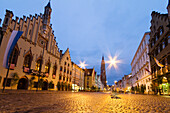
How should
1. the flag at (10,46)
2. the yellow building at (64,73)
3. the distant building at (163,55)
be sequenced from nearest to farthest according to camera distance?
the flag at (10,46)
the distant building at (163,55)
the yellow building at (64,73)

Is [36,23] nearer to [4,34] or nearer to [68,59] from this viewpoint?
[4,34]

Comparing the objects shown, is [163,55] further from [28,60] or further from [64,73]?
[64,73]

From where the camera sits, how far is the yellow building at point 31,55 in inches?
867

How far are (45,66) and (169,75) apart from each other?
1120 inches

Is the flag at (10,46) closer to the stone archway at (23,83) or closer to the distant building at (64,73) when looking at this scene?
the stone archway at (23,83)

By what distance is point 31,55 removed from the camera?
27484 mm

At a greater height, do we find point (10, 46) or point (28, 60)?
point (28, 60)

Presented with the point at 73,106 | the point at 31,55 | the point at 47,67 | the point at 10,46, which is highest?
the point at 31,55

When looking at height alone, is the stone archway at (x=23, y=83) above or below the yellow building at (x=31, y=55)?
below

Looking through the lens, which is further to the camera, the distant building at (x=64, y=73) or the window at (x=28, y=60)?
the distant building at (x=64, y=73)

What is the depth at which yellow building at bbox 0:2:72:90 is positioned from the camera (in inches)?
867

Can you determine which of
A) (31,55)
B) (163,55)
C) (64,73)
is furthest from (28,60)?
(163,55)

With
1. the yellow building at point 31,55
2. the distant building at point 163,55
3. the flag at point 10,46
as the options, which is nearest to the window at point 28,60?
the yellow building at point 31,55

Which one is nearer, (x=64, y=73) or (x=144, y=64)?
(x=144, y=64)
